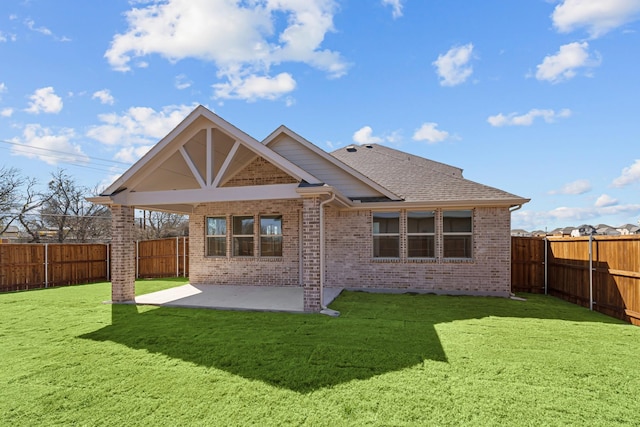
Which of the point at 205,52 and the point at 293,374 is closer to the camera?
the point at 293,374

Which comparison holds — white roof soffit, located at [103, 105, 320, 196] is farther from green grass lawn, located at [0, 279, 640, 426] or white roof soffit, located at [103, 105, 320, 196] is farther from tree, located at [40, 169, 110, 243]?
tree, located at [40, 169, 110, 243]

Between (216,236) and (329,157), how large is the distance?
5.15m

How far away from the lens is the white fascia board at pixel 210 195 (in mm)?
8086

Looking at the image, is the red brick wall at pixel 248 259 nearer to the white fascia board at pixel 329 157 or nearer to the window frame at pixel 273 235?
the window frame at pixel 273 235

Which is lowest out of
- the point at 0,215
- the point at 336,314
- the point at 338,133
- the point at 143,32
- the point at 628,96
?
the point at 336,314

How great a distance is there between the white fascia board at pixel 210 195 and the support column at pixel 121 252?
397 millimetres

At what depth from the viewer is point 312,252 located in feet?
25.9

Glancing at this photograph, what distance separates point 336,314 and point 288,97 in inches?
416

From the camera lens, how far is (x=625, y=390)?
413 centimetres

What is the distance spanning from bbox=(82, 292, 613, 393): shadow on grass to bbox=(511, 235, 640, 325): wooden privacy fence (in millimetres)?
761

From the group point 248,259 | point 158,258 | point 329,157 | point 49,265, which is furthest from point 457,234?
point 49,265

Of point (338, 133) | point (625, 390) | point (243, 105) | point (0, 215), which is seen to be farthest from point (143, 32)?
point (0, 215)

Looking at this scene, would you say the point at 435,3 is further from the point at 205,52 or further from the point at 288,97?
the point at 205,52

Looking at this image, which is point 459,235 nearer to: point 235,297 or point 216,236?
point 235,297
